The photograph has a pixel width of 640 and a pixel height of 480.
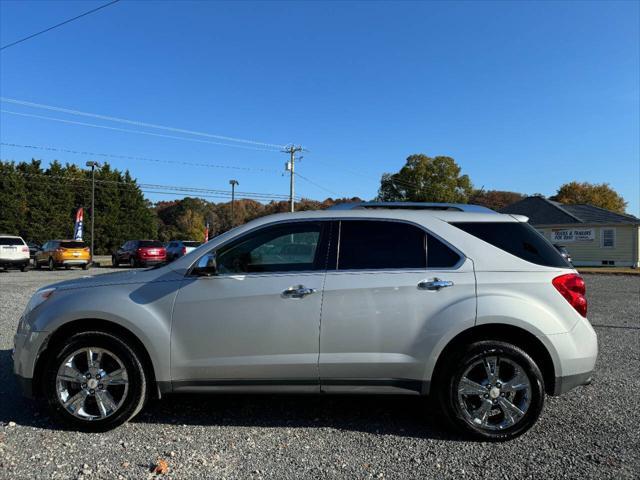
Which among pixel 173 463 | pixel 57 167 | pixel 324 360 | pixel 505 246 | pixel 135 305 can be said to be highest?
pixel 57 167

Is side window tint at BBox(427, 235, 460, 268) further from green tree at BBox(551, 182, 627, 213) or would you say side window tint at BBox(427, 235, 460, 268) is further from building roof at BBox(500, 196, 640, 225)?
green tree at BBox(551, 182, 627, 213)

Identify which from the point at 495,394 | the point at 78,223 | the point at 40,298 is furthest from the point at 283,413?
the point at 78,223

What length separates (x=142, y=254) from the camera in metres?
28.7

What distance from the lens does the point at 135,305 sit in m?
3.87

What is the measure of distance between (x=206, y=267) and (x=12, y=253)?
2499 centimetres

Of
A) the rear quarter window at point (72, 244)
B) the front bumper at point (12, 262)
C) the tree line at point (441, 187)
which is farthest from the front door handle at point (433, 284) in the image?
the tree line at point (441, 187)

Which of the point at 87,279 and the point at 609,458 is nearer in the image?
the point at 609,458

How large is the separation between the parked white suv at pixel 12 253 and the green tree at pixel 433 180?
44.1 meters

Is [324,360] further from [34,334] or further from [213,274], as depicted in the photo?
[34,334]

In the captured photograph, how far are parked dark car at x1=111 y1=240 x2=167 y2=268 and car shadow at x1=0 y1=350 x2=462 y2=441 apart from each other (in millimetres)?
24560

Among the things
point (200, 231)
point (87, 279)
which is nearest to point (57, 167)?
point (200, 231)

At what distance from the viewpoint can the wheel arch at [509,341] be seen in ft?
12.4

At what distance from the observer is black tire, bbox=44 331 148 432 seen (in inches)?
152

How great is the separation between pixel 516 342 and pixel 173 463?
2.74m
